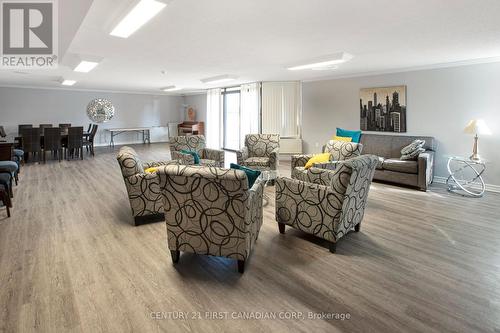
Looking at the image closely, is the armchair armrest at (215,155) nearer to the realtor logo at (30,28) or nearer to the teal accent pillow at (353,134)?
the teal accent pillow at (353,134)

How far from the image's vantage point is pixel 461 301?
212 cm

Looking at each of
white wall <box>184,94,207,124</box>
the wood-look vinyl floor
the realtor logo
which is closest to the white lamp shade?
the wood-look vinyl floor

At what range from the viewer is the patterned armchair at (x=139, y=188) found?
3.45m

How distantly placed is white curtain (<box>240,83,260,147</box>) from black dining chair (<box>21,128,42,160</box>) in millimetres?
5686

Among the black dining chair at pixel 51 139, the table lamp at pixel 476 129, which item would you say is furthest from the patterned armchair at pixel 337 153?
the black dining chair at pixel 51 139

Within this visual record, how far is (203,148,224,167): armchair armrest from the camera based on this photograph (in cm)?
565

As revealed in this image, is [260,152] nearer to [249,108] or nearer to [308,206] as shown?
[308,206]

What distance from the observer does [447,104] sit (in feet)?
17.9

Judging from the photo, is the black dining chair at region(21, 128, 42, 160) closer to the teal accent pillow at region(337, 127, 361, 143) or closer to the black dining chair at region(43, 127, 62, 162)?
the black dining chair at region(43, 127, 62, 162)

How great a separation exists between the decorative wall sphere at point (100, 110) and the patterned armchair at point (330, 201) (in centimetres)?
1090

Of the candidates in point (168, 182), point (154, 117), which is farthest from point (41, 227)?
point (154, 117)

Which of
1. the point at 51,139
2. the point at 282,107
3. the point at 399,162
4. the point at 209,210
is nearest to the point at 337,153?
the point at 399,162

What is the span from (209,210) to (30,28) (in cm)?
286

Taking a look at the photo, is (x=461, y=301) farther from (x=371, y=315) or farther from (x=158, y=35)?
(x=158, y=35)
